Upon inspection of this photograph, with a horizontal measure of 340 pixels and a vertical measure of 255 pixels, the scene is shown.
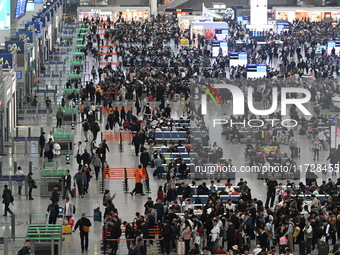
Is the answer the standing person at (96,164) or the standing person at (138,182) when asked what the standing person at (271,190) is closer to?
the standing person at (138,182)

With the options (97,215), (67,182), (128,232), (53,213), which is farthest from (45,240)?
(67,182)

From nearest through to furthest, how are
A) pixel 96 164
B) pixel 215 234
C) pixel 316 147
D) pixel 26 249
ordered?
pixel 26 249 < pixel 215 234 < pixel 96 164 < pixel 316 147

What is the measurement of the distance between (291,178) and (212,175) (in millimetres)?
2791

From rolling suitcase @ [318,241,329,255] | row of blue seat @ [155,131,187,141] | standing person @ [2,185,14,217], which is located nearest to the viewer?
rolling suitcase @ [318,241,329,255]

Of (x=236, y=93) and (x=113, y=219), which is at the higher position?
(x=236, y=93)

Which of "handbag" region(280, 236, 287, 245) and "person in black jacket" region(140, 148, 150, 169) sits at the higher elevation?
"person in black jacket" region(140, 148, 150, 169)

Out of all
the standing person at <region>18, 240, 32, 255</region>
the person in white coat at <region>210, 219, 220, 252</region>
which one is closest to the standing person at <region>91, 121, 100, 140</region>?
the person in white coat at <region>210, 219, 220, 252</region>

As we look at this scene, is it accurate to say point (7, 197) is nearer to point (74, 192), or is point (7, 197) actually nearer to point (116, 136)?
point (74, 192)

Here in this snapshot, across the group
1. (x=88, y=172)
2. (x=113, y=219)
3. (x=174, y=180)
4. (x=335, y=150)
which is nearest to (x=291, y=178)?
(x=335, y=150)

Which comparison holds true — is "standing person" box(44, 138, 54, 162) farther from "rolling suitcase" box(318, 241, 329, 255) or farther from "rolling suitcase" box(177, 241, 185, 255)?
"rolling suitcase" box(318, 241, 329, 255)

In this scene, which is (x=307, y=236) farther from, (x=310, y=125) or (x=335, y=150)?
(x=310, y=125)

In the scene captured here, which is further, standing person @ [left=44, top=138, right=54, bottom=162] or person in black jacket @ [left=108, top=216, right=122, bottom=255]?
standing person @ [left=44, top=138, right=54, bottom=162]

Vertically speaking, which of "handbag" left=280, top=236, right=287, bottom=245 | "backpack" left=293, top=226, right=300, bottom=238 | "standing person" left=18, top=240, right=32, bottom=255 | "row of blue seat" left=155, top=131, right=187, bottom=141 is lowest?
"handbag" left=280, top=236, right=287, bottom=245

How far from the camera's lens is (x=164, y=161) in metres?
42.1
